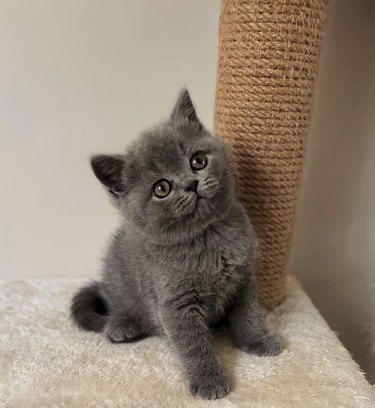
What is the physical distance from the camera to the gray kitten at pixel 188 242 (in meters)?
0.85

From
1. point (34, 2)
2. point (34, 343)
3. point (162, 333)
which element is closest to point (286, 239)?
point (162, 333)

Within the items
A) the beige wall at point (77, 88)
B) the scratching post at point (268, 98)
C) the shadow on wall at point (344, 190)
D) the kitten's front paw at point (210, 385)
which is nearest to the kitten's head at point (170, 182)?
the scratching post at point (268, 98)

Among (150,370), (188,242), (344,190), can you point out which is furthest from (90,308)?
(344,190)

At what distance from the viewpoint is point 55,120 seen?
128 cm

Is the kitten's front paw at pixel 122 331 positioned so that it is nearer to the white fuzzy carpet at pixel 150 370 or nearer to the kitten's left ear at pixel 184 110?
the white fuzzy carpet at pixel 150 370

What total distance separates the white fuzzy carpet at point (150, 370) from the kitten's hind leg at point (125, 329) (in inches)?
0.7

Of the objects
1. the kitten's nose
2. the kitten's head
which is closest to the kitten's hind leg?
the kitten's head

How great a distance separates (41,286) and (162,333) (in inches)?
18.4

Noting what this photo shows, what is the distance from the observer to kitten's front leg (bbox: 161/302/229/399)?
0.84 metres

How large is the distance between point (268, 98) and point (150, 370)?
612 millimetres

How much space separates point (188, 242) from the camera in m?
0.90

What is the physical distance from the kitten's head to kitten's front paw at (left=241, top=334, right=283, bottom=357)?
281mm

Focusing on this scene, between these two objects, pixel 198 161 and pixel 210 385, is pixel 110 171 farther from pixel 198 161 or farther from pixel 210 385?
pixel 210 385

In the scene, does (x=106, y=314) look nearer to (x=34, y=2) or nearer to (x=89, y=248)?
(x=89, y=248)
